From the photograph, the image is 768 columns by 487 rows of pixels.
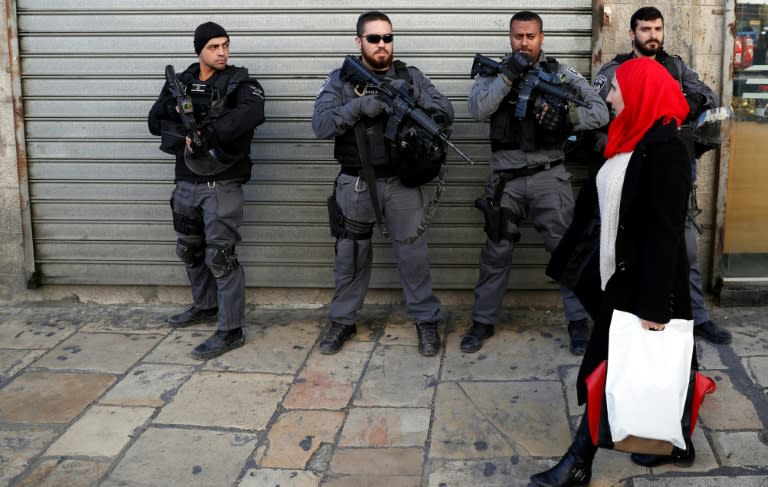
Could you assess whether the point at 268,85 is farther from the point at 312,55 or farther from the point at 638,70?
the point at 638,70

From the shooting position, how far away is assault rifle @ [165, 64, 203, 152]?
A: 17.3 feet

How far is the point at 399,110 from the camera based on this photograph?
5086 millimetres

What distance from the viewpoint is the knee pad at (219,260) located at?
551 centimetres

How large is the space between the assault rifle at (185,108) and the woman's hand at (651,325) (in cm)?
294

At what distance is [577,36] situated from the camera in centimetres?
596

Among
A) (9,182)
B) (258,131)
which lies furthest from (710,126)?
(9,182)

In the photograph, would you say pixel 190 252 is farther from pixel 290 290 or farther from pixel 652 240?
pixel 652 240

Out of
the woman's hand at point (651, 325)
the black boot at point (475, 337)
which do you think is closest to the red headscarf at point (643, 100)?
the woman's hand at point (651, 325)

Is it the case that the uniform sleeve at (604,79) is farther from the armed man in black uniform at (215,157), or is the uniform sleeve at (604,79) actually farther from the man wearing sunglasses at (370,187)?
the armed man in black uniform at (215,157)

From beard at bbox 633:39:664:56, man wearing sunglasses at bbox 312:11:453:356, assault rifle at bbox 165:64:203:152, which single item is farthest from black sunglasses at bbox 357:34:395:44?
beard at bbox 633:39:664:56

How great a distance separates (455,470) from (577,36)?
10.8 ft

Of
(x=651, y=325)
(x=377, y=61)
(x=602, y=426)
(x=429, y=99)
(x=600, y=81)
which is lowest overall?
(x=602, y=426)

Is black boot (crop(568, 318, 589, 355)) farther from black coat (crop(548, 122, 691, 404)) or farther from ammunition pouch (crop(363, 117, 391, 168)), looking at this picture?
black coat (crop(548, 122, 691, 404))

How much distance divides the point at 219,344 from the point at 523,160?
2.21 meters
